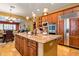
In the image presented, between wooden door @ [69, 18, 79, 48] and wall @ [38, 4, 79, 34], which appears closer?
wooden door @ [69, 18, 79, 48]

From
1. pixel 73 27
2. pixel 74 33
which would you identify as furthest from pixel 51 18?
pixel 74 33

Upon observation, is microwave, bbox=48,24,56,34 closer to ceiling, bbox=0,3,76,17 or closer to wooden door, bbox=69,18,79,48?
wooden door, bbox=69,18,79,48

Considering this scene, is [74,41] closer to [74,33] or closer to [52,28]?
[74,33]

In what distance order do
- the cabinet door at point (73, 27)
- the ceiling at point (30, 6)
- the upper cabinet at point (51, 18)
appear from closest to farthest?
the ceiling at point (30, 6)
the cabinet door at point (73, 27)
the upper cabinet at point (51, 18)

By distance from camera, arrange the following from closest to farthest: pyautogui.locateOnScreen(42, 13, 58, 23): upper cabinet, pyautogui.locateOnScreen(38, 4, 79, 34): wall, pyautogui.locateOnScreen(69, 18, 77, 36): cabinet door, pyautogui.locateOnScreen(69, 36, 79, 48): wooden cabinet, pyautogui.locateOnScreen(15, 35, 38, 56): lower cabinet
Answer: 1. pyautogui.locateOnScreen(15, 35, 38, 56): lower cabinet
2. pyautogui.locateOnScreen(69, 36, 79, 48): wooden cabinet
3. pyautogui.locateOnScreen(69, 18, 77, 36): cabinet door
4. pyautogui.locateOnScreen(38, 4, 79, 34): wall
5. pyautogui.locateOnScreen(42, 13, 58, 23): upper cabinet

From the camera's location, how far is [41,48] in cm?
207

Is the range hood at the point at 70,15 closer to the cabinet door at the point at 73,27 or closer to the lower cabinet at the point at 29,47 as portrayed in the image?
the cabinet door at the point at 73,27

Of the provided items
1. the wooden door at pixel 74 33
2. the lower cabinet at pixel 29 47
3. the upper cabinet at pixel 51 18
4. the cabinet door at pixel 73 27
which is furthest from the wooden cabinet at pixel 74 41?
the lower cabinet at pixel 29 47

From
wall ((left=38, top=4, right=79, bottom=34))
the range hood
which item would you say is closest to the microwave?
wall ((left=38, top=4, right=79, bottom=34))

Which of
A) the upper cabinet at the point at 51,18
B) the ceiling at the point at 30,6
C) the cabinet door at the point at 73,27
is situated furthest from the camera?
the upper cabinet at the point at 51,18

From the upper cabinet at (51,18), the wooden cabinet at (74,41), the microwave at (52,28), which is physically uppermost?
the upper cabinet at (51,18)

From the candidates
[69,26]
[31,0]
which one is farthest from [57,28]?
[31,0]

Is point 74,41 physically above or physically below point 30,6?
below

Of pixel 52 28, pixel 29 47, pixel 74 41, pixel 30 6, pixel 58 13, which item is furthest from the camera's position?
pixel 52 28
